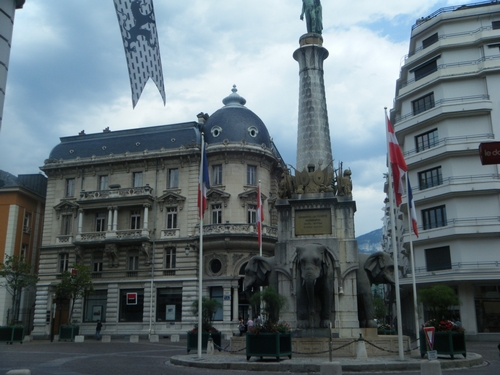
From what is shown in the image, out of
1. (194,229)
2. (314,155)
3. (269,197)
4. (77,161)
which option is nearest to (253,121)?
(269,197)

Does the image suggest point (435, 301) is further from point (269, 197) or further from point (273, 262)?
point (269, 197)

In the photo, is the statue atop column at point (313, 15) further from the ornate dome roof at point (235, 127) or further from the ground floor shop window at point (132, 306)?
the ground floor shop window at point (132, 306)

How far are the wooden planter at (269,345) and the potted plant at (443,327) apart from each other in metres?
4.74

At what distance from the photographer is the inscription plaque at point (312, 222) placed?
20391 mm

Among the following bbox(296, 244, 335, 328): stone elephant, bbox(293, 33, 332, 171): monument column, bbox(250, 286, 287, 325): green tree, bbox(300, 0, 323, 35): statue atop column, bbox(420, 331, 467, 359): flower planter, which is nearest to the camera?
bbox(420, 331, 467, 359): flower planter

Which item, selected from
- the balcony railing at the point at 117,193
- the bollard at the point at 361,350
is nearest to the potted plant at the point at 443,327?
the bollard at the point at 361,350

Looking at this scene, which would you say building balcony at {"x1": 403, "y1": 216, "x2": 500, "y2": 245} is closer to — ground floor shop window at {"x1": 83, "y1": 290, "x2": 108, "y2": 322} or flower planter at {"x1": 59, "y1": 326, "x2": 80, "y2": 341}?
flower planter at {"x1": 59, "y1": 326, "x2": 80, "y2": 341}

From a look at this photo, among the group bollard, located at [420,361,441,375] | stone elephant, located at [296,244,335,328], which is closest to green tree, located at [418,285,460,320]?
stone elephant, located at [296,244,335,328]

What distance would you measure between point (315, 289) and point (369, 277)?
2.46 meters

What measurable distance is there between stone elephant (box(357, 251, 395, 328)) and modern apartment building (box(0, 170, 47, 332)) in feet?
128

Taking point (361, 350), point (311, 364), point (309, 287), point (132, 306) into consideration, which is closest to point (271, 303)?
point (309, 287)

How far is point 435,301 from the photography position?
1886 centimetres

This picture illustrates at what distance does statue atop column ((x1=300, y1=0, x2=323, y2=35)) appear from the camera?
24344 millimetres

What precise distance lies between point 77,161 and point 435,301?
135ft
